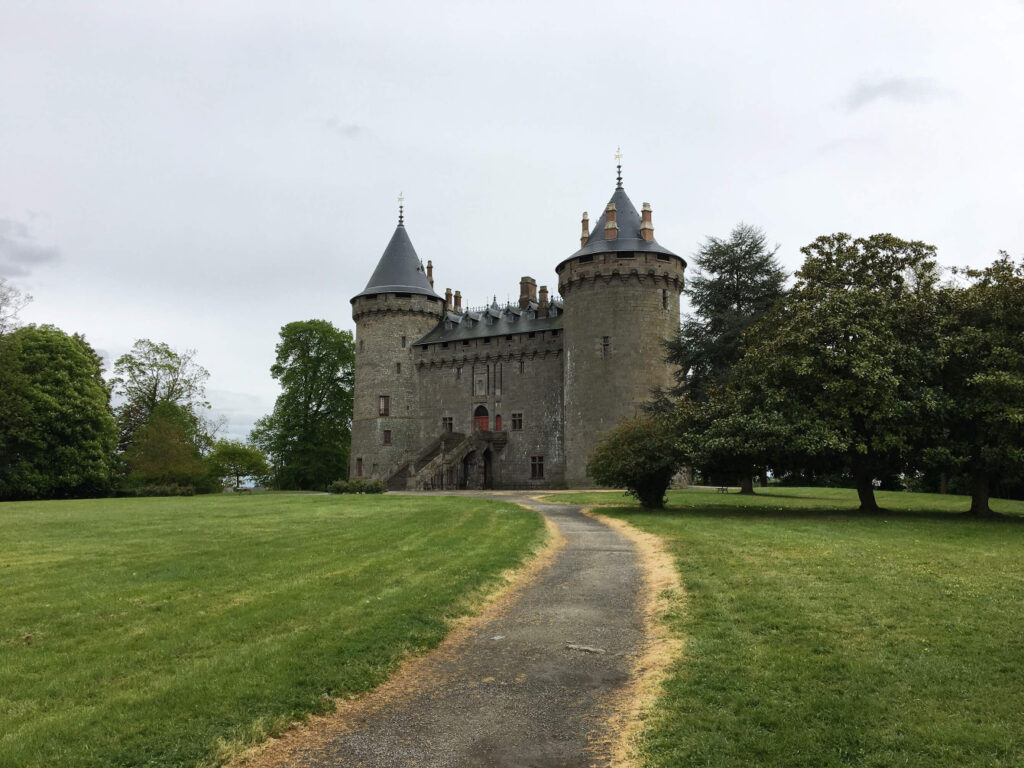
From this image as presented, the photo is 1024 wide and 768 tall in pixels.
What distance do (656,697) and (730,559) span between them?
706 cm

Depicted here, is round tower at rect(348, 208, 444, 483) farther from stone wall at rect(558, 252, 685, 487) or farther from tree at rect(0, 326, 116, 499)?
tree at rect(0, 326, 116, 499)

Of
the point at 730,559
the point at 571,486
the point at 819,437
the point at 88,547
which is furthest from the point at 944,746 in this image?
the point at 571,486

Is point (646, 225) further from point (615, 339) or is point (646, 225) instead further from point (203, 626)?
point (203, 626)

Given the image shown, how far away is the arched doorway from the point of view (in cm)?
5202

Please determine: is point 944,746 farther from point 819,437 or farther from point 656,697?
point 819,437

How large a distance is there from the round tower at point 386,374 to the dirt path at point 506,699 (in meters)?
42.7

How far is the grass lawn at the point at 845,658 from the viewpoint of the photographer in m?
5.46

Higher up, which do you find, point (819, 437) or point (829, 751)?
point (819, 437)

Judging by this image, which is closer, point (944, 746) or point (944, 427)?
point (944, 746)

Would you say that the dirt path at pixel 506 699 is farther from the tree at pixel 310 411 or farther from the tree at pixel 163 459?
the tree at pixel 310 411

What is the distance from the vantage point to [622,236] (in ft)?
149

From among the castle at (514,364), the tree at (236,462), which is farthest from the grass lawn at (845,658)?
the tree at (236,462)

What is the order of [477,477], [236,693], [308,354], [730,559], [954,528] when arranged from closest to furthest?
[236,693], [730,559], [954,528], [477,477], [308,354]

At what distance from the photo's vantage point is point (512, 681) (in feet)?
23.5
